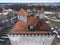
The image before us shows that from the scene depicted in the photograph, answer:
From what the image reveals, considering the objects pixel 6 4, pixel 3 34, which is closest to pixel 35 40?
pixel 3 34

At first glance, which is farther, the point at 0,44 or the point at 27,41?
the point at 0,44

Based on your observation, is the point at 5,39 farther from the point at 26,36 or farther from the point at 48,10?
the point at 48,10

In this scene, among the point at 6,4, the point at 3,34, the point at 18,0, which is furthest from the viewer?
the point at 6,4

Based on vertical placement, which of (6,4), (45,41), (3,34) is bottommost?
(6,4)

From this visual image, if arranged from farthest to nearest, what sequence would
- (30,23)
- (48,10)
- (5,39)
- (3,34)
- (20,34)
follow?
(48,10) < (3,34) < (5,39) < (30,23) < (20,34)

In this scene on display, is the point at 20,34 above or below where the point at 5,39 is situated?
above

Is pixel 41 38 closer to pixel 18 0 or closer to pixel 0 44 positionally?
pixel 0 44
